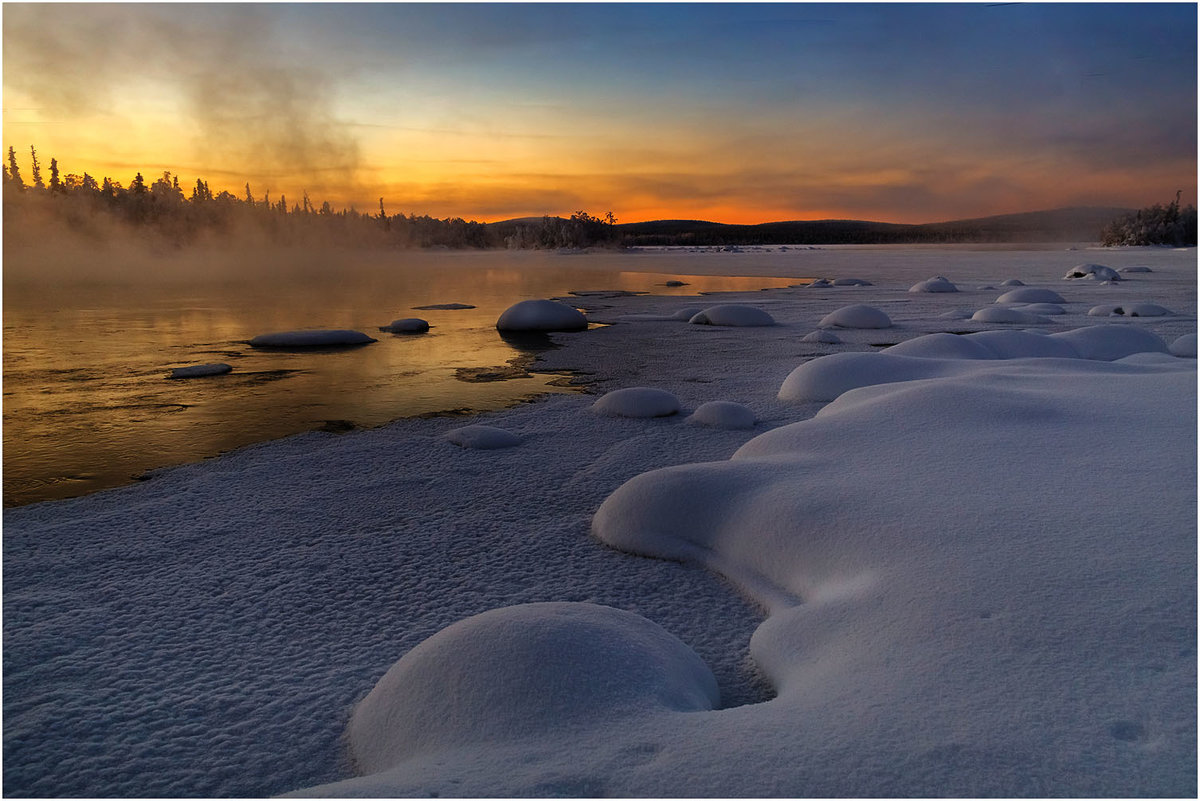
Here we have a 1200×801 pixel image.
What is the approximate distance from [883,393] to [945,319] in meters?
8.21

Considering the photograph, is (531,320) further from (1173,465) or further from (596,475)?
(1173,465)

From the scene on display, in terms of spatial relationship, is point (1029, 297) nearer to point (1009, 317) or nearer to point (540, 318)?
point (1009, 317)

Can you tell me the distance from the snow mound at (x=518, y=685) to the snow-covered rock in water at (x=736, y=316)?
418 inches

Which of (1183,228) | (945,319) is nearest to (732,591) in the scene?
(945,319)

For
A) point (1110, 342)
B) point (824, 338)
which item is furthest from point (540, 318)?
point (1110, 342)

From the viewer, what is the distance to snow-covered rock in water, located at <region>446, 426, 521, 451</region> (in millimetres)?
5133

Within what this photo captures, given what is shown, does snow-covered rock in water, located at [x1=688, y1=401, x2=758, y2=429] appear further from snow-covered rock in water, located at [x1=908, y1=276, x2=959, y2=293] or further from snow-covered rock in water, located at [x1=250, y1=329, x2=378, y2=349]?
snow-covered rock in water, located at [x1=908, y1=276, x2=959, y2=293]

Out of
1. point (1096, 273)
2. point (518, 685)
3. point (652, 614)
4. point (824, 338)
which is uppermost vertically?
point (1096, 273)

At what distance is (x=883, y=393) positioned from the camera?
5027 millimetres

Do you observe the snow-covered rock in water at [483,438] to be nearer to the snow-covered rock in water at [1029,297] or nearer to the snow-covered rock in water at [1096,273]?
the snow-covered rock in water at [1029,297]

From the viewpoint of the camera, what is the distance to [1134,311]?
11.9 m

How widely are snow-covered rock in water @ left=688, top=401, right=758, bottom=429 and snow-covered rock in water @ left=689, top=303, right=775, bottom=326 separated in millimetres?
7018

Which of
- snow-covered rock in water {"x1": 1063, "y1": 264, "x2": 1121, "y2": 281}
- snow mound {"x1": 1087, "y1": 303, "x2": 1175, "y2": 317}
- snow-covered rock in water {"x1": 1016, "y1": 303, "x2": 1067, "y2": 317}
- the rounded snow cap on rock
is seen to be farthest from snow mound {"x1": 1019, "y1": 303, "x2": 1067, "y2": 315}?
snow-covered rock in water {"x1": 1063, "y1": 264, "x2": 1121, "y2": 281}

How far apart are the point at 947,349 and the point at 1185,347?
2625mm
